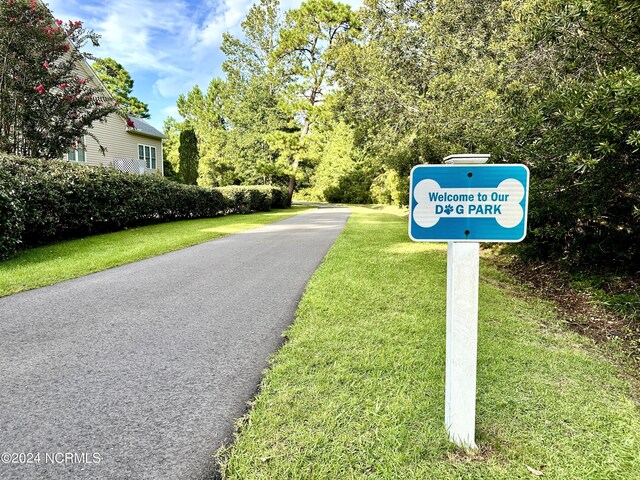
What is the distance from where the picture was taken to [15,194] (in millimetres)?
6445

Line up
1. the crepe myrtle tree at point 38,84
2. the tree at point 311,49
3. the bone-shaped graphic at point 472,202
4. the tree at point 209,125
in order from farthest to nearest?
the tree at point 209,125
the tree at point 311,49
the crepe myrtle tree at point 38,84
the bone-shaped graphic at point 472,202

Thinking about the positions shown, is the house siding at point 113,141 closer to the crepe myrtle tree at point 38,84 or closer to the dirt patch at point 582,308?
the crepe myrtle tree at point 38,84

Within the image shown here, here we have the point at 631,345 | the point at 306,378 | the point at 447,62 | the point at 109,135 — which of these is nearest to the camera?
the point at 306,378

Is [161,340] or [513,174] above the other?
[513,174]

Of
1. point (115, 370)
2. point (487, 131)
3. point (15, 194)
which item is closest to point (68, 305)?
point (115, 370)

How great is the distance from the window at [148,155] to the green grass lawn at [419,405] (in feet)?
68.2

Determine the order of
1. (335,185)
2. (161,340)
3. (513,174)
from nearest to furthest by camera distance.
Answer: (513,174) < (161,340) < (335,185)

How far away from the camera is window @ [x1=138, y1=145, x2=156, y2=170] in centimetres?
2126

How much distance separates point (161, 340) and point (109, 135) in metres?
19.2

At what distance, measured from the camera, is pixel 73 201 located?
841 centimetres

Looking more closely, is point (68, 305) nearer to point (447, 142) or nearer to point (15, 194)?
point (15, 194)

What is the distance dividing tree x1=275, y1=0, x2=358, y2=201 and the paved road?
2123 centimetres

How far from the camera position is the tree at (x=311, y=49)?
24125mm

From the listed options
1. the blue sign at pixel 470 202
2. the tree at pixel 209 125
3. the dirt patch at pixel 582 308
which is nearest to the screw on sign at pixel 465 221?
the blue sign at pixel 470 202
